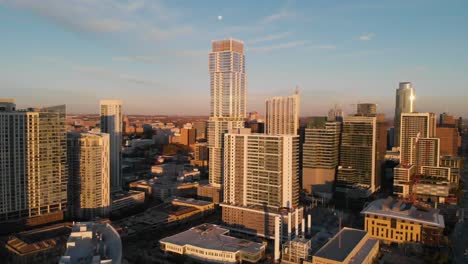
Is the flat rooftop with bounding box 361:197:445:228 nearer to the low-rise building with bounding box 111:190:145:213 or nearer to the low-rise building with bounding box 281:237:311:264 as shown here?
the low-rise building with bounding box 281:237:311:264

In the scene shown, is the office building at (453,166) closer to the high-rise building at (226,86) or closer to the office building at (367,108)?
the office building at (367,108)

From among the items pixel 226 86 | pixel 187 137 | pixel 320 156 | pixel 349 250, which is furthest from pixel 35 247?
pixel 187 137

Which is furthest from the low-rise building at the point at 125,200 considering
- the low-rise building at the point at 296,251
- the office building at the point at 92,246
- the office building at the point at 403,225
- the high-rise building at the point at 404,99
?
the high-rise building at the point at 404,99

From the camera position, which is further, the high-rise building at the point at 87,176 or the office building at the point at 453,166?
the office building at the point at 453,166

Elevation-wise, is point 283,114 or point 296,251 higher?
point 283,114

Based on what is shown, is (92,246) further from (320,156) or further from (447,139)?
(447,139)

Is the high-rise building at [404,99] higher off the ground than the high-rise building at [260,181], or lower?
higher
